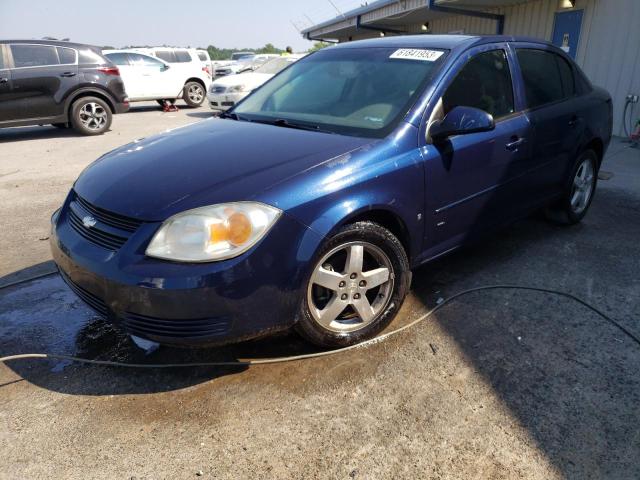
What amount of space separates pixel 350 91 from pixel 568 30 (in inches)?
331

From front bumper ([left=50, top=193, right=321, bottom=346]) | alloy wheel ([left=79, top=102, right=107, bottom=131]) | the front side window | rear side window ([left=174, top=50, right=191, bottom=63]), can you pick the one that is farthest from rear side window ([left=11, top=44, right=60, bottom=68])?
the front side window

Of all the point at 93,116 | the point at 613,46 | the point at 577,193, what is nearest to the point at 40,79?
the point at 93,116

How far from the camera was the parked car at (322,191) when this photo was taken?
2164 mm

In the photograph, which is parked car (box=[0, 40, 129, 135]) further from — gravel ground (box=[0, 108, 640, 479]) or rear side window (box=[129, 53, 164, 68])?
gravel ground (box=[0, 108, 640, 479])

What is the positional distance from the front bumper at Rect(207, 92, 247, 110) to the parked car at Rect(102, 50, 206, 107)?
2.59 meters

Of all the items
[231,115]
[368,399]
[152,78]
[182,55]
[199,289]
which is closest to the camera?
[199,289]

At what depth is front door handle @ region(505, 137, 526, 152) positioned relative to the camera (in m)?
3.31

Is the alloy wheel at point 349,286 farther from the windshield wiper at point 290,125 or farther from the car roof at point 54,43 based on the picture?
the car roof at point 54,43

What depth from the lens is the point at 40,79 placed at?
9.01 meters

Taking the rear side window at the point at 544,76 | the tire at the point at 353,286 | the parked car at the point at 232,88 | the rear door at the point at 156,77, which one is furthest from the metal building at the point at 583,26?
the tire at the point at 353,286

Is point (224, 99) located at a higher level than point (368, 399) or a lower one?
lower

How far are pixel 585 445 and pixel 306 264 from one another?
1398 mm

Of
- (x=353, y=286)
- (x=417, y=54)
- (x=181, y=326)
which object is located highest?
(x=417, y=54)

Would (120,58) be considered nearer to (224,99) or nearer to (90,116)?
(224,99)
